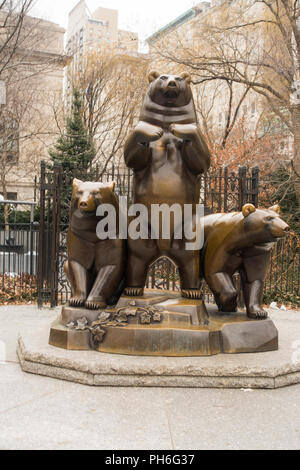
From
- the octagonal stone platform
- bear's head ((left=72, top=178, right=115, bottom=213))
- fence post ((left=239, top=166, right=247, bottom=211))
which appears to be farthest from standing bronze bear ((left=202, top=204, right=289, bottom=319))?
fence post ((left=239, top=166, right=247, bottom=211))

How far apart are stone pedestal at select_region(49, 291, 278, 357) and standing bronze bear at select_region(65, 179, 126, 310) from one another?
188 millimetres

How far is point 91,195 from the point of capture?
4.39 metres

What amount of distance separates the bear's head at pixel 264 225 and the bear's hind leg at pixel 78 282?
173cm

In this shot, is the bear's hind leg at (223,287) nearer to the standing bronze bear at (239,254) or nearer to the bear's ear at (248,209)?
the standing bronze bear at (239,254)

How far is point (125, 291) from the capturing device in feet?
15.2

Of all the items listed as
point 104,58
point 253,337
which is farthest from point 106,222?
point 104,58

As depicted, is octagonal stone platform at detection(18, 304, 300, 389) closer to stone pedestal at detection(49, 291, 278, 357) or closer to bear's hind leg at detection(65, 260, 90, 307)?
stone pedestal at detection(49, 291, 278, 357)

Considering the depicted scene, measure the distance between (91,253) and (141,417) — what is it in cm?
194

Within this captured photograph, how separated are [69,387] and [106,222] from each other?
165cm

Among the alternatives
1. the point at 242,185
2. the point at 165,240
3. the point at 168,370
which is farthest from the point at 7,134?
the point at 168,370

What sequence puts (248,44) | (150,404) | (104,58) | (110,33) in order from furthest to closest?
(110,33), (104,58), (248,44), (150,404)

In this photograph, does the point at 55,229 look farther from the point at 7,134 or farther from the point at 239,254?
the point at 7,134

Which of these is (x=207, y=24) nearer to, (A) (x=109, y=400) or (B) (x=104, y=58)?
(B) (x=104, y=58)

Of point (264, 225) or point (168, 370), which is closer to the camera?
point (168, 370)
